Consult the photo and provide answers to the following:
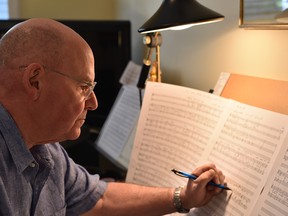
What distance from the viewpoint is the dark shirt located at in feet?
3.22

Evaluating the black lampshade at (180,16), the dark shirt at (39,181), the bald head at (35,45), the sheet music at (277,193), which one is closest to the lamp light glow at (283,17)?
the black lampshade at (180,16)

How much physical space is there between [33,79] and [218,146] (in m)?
0.51

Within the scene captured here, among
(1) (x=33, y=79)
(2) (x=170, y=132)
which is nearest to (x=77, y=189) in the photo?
(2) (x=170, y=132)

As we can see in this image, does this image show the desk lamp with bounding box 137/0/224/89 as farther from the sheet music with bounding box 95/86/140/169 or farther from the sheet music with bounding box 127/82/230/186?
the sheet music with bounding box 95/86/140/169

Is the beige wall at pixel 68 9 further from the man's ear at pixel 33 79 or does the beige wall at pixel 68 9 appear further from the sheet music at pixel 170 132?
the man's ear at pixel 33 79

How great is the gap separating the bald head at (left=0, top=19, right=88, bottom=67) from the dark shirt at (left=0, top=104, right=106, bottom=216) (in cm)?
13

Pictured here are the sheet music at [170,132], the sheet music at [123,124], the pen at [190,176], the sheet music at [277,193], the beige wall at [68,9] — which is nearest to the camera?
the sheet music at [277,193]

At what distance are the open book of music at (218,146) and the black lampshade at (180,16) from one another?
0.71 feet

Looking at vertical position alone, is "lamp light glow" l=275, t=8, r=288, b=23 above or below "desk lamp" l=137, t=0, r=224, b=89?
above

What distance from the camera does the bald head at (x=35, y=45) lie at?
94 centimetres

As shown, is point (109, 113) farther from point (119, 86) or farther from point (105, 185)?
point (105, 185)

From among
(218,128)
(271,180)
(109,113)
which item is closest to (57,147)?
(218,128)

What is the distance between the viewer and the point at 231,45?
4.56 feet

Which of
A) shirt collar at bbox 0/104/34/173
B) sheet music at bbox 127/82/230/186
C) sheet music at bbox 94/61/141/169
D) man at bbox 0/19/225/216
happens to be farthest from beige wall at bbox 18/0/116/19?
shirt collar at bbox 0/104/34/173
